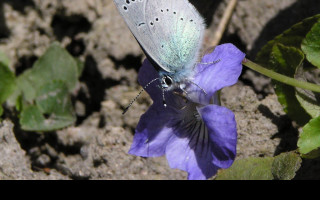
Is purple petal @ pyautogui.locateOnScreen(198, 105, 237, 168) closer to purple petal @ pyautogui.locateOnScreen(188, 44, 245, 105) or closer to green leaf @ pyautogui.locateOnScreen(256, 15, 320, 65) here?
purple petal @ pyautogui.locateOnScreen(188, 44, 245, 105)

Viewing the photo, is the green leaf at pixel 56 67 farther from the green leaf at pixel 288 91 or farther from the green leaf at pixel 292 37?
the green leaf at pixel 288 91

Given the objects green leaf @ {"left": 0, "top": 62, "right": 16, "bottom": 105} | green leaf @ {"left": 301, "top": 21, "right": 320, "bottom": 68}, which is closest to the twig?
green leaf @ {"left": 301, "top": 21, "right": 320, "bottom": 68}

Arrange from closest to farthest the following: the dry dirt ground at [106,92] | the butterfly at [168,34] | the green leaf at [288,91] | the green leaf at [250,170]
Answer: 1. the butterfly at [168,34]
2. the green leaf at [250,170]
3. the green leaf at [288,91]
4. the dry dirt ground at [106,92]

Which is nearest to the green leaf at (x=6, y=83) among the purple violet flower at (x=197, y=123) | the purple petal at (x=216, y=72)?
the purple violet flower at (x=197, y=123)

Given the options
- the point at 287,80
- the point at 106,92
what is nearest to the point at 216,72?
the point at 287,80

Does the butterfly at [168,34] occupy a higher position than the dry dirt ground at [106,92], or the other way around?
the butterfly at [168,34]

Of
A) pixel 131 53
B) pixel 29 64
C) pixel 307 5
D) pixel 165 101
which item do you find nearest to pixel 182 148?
pixel 165 101

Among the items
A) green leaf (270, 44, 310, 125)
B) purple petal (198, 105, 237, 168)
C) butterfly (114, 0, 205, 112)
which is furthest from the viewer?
green leaf (270, 44, 310, 125)

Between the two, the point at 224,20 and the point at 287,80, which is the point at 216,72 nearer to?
the point at 287,80
